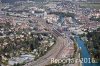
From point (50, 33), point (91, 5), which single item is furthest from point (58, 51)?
point (91, 5)

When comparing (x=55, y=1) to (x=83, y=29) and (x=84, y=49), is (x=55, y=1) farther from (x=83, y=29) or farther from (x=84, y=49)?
(x=84, y=49)

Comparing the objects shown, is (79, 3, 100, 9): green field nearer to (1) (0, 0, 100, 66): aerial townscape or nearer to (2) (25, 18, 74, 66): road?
(1) (0, 0, 100, 66): aerial townscape

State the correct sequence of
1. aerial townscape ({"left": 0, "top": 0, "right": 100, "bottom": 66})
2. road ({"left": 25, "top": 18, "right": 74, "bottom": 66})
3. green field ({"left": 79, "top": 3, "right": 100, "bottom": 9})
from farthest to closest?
1. green field ({"left": 79, "top": 3, "right": 100, "bottom": 9})
2. aerial townscape ({"left": 0, "top": 0, "right": 100, "bottom": 66})
3. road ({"left": 25, "top": 18, "right": 74, "bottom": 66})

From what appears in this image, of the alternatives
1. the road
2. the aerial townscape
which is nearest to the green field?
the aerial townscape

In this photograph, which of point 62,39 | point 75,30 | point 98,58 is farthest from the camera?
point 75,30

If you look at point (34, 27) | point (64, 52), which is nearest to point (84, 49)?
point (64, 52)

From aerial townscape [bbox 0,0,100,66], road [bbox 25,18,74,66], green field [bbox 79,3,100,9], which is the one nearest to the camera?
road [bbox 25,18,74,66]

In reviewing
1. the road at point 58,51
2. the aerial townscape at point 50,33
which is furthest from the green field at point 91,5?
the road at point 58,51

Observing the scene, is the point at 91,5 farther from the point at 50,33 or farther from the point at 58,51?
the point at 58,51
